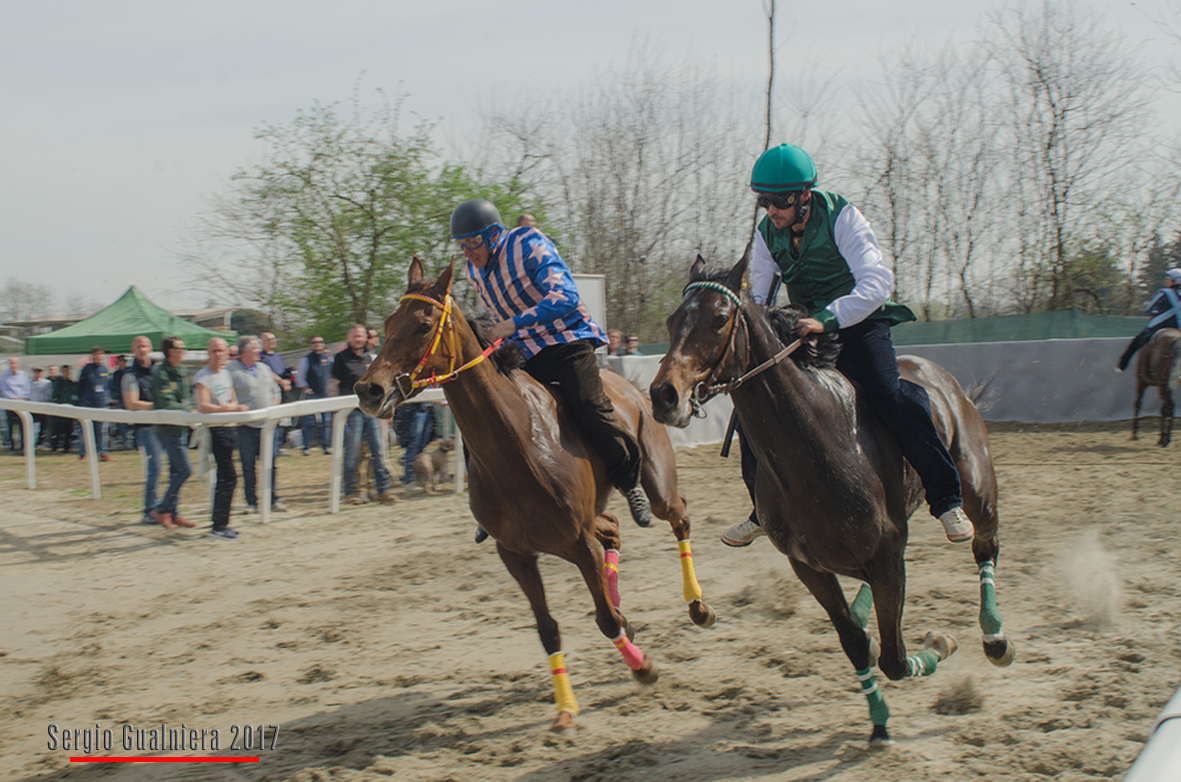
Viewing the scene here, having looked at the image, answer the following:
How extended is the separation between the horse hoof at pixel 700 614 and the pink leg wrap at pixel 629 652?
92cm

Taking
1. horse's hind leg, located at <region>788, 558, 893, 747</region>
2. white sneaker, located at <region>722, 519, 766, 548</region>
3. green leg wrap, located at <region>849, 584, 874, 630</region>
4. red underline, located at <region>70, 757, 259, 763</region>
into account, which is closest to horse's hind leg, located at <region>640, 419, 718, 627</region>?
white sneaker, located at <region>722, 519, 766, 548</region>

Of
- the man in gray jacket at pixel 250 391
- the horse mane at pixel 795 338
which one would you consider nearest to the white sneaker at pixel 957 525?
the horse mane at pixel 795 338

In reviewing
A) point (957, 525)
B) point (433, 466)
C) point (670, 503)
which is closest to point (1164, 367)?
point (670, 503)

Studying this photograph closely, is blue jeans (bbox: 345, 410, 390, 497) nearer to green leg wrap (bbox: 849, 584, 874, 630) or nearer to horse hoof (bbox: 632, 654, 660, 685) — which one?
horse hoof (bbox: 632, 654, 660, 685)

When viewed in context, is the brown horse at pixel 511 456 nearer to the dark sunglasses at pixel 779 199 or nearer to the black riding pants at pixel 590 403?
the black riding pants at pixel 590 403

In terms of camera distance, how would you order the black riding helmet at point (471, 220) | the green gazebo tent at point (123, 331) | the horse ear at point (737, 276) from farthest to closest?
the green gazebo tent at point (123, 331) < the black riding helmet at point (471, 220) < the horse ear at point (737, 276)

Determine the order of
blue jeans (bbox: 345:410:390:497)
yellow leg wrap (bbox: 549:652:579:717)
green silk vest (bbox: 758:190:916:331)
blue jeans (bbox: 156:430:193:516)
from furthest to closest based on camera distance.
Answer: blue jeans (bbox: 345:410:390:497)
blue jeans (bbox: 156:430:193:516)
yellow leg wrap (bbox: 549:652:579:717)
green silk vest (bbox: 758:190:916:331)

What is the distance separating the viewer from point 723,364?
344 centimetres

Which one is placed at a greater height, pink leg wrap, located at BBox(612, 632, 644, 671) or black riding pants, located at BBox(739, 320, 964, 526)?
black riding pants, located at BBox(739, 320, 964, 526)

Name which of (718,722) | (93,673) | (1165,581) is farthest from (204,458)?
(1165,581)

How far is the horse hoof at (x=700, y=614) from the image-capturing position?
5.27m

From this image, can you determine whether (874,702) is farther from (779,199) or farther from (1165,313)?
(1165,313)

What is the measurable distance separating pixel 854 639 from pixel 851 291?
157cm

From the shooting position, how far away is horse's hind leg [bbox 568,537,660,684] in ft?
14.5
